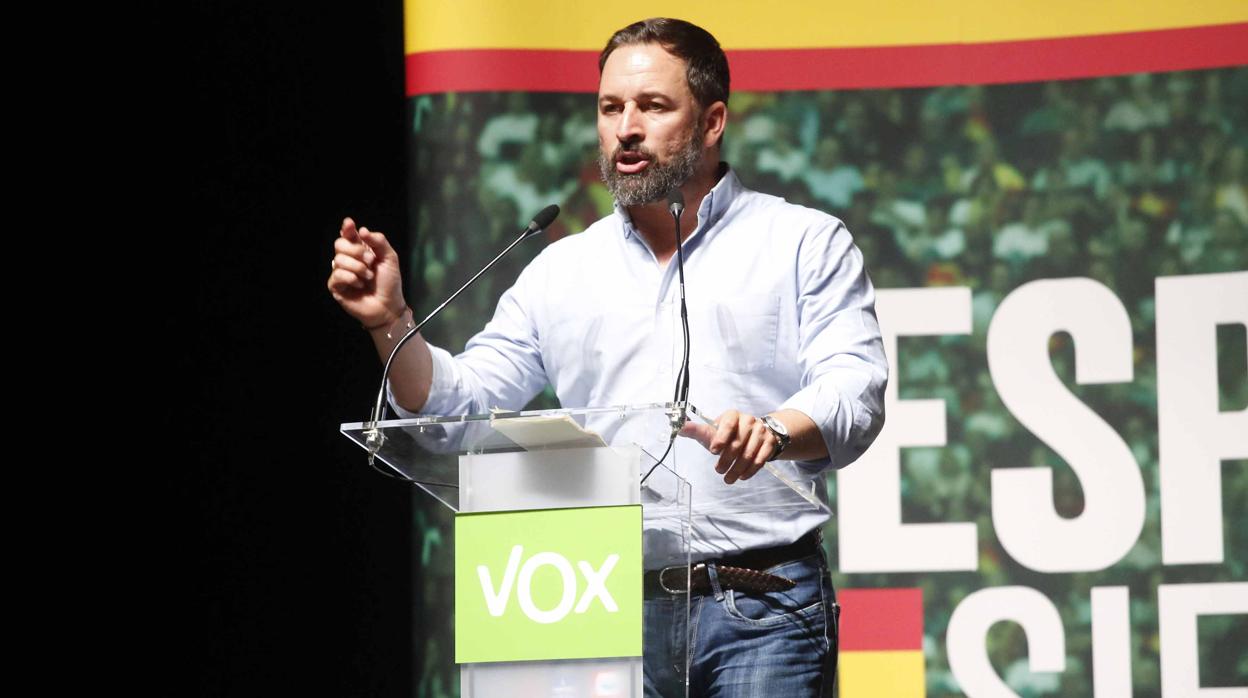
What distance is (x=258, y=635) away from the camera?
11.1ft

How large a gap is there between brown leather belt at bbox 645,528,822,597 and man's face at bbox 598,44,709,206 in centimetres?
61

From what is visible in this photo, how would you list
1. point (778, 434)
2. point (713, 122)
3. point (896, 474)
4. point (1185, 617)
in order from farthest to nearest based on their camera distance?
point (896, 474), point (1185, 617), point (713, 122), point (778, 434)

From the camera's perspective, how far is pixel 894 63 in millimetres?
3799

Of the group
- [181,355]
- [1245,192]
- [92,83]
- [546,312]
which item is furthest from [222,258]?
[1245,192]

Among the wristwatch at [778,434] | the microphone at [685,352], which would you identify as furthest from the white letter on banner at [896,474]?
the wristwatch at [778,434]

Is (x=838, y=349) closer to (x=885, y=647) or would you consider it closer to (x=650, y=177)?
A: (x=650, y=177)

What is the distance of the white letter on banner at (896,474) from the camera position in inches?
143

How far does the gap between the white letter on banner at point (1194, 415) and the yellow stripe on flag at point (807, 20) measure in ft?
2.19

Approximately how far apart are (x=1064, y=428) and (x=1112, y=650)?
0.53m

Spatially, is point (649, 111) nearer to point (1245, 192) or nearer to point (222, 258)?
point (222, 258)

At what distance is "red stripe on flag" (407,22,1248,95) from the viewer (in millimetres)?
3713

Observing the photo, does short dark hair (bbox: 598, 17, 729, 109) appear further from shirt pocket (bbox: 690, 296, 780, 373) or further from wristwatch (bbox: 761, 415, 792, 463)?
wristwatch (bbox: 761, 415, 792, 463)

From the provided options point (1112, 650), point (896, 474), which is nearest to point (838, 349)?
point (896, 474)

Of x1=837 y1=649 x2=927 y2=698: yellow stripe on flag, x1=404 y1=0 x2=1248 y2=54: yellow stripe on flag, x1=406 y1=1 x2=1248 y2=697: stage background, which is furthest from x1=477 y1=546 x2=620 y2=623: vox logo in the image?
x1=404 y1=0 x2=1248 y2=54: yellow stripe on flag
